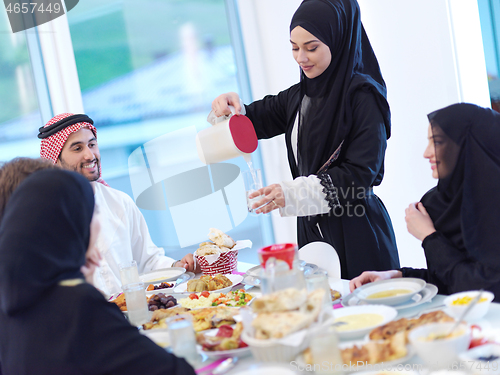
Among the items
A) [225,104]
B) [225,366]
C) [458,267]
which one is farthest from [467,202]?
[225,104]

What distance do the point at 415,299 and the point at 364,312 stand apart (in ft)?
0.61

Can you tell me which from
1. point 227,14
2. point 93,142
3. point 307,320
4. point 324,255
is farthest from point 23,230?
point 227,14

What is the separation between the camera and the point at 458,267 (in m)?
1.37

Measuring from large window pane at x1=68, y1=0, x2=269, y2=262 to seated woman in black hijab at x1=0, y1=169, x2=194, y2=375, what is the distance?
2837mm

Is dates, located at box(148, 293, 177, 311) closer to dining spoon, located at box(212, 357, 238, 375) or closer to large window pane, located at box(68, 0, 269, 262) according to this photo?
dining spoon, located at box(212, 357, 238, 375)

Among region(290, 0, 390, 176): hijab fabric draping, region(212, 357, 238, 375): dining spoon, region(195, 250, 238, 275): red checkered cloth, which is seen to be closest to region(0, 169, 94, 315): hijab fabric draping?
region(212, 357, 238, 375): dining spoon

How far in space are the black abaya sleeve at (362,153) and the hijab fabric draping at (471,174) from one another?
0.45m

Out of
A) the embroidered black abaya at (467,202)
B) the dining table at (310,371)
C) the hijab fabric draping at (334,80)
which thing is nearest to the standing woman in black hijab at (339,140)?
the hijab fabric draping at (334,80)

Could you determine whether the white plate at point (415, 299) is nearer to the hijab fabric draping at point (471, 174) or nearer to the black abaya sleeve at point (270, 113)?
the hijab fabric draping at point (471, 174)

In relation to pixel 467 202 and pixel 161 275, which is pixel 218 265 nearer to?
pixel 161 275

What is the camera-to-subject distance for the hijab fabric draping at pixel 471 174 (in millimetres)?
1342

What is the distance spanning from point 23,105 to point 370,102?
259cm

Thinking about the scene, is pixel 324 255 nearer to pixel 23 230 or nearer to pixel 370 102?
pixel 370 102

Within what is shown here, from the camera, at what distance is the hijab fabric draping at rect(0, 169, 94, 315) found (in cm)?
93
